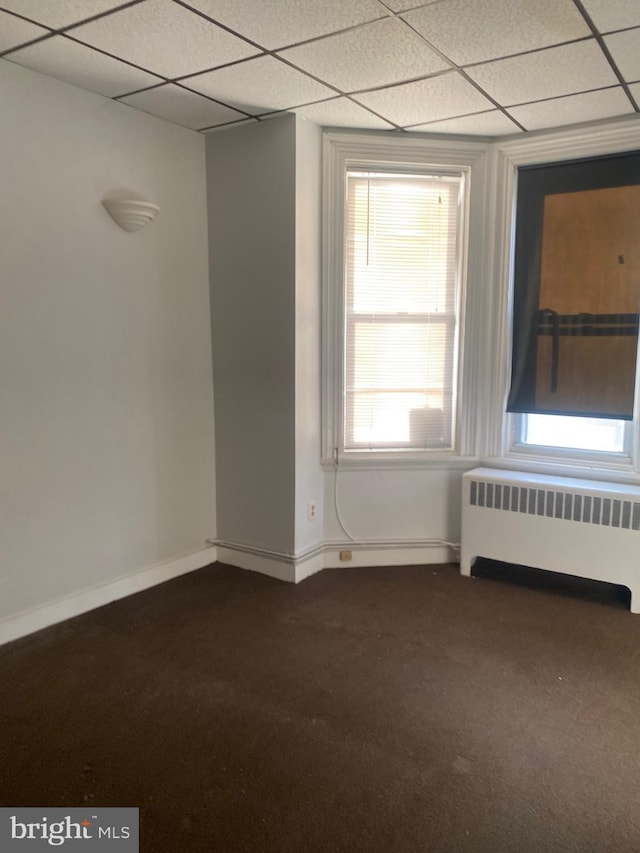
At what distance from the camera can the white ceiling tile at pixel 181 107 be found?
2896 millimetres

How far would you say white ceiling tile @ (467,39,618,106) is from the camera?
2.40 m

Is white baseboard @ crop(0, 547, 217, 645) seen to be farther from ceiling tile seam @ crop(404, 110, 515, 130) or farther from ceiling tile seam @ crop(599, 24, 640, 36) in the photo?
ceiling tile seam @ crop(599, 24, 640, 36)

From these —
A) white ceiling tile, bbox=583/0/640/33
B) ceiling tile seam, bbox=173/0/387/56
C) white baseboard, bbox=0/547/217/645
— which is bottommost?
white baseboard, bbox=0/547/217/645

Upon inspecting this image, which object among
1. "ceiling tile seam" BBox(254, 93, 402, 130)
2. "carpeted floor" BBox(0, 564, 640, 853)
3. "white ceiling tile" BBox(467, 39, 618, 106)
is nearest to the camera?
"carpeted floor" BBox(0, 564, 640, 853)

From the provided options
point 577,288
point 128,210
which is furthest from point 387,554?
point 128,210

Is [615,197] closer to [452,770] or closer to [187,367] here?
[187,367]

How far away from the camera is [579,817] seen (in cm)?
178

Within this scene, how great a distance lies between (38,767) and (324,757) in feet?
2.96

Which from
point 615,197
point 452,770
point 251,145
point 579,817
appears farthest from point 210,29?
point 579,817

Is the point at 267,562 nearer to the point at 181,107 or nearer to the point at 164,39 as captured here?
the point at 181,107

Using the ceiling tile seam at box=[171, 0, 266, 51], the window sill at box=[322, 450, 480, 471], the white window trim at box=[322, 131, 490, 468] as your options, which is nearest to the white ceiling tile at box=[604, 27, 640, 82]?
the white window trim at box=[322, 131, 490, 468]

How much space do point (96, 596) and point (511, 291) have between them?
2751 millimetres

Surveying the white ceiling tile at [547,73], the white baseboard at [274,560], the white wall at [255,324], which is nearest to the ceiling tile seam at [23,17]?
the white wall at [255,324]

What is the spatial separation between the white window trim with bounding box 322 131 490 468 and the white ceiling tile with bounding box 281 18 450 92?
67 centimetres
